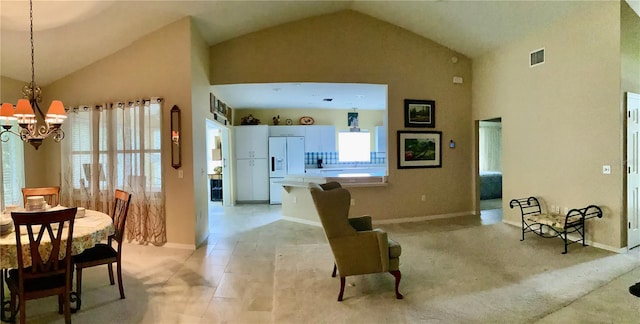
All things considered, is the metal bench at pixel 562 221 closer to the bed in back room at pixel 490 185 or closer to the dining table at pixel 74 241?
the bed in back room at pixel 490 185

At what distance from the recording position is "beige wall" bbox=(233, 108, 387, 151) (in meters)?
8.41

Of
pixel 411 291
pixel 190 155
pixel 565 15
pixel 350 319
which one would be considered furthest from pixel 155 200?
pixel 565 15

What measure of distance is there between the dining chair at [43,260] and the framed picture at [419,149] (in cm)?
485

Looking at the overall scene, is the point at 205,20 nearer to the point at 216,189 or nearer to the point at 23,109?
the point at 23,109

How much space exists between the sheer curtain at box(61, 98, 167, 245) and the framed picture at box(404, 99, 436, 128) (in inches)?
162

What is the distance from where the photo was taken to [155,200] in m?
4.43

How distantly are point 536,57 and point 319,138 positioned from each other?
4926 mm

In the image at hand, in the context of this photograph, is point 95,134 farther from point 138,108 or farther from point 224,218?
point 224,218

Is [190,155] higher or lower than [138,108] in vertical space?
lower

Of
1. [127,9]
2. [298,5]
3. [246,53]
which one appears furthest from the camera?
[246,53]

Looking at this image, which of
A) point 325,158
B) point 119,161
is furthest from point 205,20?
point 325,158

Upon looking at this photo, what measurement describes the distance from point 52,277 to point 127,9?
122 inches

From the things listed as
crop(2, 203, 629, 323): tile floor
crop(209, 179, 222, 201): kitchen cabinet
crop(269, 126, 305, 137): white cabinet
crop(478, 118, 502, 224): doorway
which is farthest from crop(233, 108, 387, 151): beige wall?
crop(2, 203, 629, 323): tile floor

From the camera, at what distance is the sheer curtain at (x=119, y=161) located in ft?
14.5
